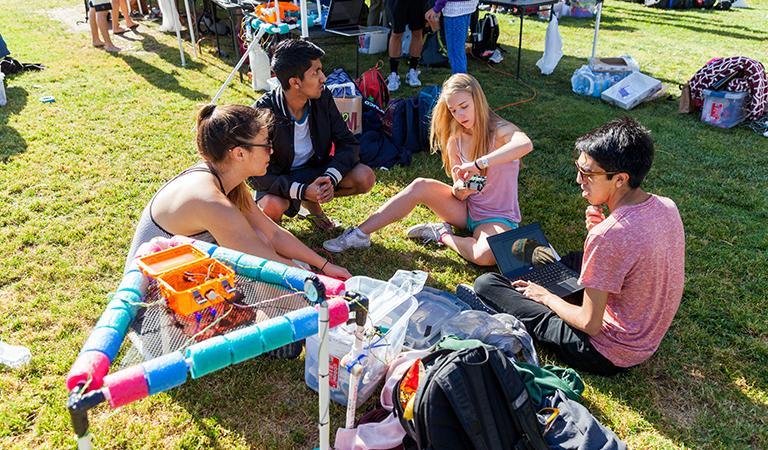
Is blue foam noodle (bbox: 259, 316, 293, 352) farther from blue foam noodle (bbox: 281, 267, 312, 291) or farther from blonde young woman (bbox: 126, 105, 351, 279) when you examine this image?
blonde young woman (bbox: 126, 105, 351, 279)

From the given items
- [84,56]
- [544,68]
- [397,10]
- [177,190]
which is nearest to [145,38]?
[84,56]

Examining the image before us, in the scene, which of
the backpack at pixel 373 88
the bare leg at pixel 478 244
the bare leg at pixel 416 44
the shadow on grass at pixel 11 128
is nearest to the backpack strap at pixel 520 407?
the bare leg at pixel 478 244

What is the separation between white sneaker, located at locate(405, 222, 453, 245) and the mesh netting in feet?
6.74

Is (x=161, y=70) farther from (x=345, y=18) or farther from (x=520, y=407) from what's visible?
Answer: (x=520, y=407)

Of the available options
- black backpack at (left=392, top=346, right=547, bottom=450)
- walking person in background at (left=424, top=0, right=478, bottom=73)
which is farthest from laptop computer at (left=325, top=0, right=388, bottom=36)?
black backpack at (left=392, top=346, right=547, bottom=450)

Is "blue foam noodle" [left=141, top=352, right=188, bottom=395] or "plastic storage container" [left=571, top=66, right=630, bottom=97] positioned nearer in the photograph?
"blue foam noodle" [left=141, top=352, right=188, bottom=395]

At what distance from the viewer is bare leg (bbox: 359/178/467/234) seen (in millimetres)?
3875

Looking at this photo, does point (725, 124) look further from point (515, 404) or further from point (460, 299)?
point (515, 404)

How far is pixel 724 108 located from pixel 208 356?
6.48 meters

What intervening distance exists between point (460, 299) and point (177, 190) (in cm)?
165

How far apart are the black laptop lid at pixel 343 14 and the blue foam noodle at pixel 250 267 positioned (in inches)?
213

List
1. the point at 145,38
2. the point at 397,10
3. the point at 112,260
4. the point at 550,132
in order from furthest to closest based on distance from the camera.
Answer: the point at 145,38 < the point at 397,10 < the point at 550,132 < the point at 112,260

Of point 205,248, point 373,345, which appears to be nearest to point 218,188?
point 205,248

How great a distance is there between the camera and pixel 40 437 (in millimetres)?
2428
